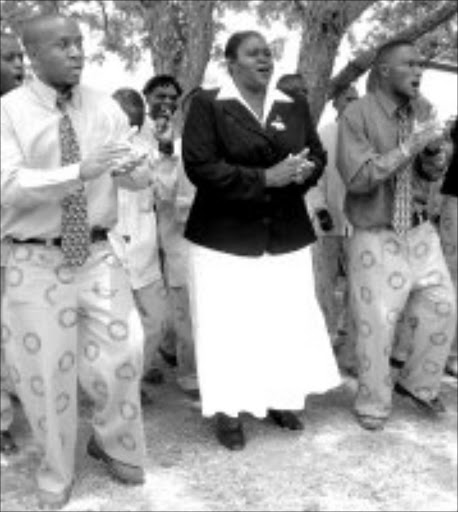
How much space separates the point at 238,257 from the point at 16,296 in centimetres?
128

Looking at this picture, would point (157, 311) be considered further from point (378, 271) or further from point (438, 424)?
point (438, 424)

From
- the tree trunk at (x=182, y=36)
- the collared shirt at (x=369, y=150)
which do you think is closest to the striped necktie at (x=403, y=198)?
the collared shirt at (x=369, y=150)

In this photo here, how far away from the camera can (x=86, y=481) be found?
4.40 metres

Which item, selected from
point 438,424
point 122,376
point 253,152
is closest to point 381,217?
point 253,152

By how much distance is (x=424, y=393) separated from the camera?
5.38 metres

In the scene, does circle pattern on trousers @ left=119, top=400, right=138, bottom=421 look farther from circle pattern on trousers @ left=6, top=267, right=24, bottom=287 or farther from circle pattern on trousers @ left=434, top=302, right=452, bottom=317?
circle pattern on trousers @ left=434, top=302, right=452, bottom=317

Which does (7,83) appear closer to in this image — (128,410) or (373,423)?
(128,410)

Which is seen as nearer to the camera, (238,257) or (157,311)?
(238,257)

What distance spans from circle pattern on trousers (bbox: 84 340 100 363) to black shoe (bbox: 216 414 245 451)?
3.60 feet

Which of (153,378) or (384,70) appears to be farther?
(153,378)

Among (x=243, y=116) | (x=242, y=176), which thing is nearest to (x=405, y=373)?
(x=242, y=176)

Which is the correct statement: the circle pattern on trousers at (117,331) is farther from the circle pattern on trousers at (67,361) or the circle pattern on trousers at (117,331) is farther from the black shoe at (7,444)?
the black shoe at (7,444)

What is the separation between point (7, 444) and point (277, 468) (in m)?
1.32

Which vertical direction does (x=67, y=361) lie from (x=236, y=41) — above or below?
below
